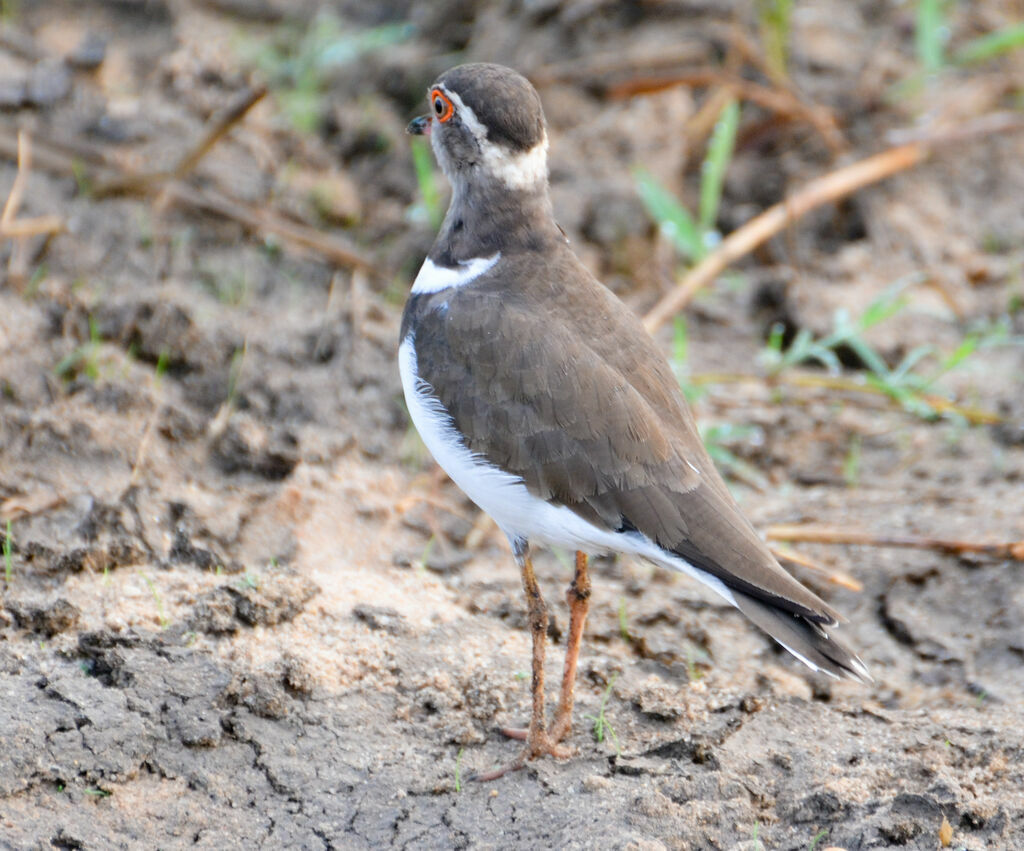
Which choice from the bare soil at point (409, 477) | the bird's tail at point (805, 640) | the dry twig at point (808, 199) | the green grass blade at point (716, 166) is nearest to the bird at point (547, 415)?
the bird's tail at point (805, 640)

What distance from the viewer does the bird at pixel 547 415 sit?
400 centimetres

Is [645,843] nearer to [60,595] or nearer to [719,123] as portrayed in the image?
[60,595]

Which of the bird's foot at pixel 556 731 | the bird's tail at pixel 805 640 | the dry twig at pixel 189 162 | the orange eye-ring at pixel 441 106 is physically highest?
the orange eye-ring at pixel 441 106

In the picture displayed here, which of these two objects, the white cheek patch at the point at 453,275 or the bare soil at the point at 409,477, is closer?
the bare soil at the point at 409,477

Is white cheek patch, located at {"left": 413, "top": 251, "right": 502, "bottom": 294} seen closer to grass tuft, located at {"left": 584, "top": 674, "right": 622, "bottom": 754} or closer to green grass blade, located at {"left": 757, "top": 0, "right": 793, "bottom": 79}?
grass tuft, located at {"left": 584, "top": 674, "right": 622, "bottom": 754}

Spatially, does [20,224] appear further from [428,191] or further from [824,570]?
[824,570]

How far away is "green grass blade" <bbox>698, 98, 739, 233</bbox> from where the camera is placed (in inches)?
292

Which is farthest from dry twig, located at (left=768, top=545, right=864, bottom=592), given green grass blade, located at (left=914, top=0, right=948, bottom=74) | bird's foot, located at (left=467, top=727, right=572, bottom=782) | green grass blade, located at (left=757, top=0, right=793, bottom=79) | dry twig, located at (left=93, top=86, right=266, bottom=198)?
green grass blade, located at (left=914, top=0, right=948, bottom=74)

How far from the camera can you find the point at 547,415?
13.8ft

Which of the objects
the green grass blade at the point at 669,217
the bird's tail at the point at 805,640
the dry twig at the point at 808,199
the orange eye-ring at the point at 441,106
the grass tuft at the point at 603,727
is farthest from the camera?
the green grass blade at the point at 669,217

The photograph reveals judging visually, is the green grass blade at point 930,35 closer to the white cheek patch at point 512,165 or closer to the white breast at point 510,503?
the white cheek patch at point 512,165

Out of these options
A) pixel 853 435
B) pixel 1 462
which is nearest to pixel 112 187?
pixel 1 462

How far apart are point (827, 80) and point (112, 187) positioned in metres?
4.83

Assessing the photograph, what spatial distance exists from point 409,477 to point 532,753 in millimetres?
1943
